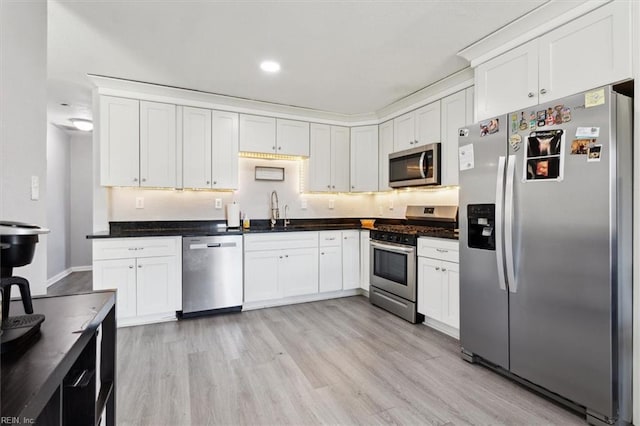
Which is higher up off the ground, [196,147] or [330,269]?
[196,147]

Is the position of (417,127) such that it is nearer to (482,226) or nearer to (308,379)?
(482,226)

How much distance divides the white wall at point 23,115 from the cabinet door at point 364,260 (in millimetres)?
3178

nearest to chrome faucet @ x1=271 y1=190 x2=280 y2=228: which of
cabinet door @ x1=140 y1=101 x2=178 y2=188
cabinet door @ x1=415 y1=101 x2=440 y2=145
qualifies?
cabinet door @ x1=140 y1=101 x2=178 y2=188

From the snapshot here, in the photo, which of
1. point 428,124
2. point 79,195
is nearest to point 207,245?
point 428,124

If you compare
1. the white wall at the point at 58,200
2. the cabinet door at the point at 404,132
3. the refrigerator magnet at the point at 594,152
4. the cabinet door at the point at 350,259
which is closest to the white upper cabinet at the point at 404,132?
the cabinet door at the point at 404,132

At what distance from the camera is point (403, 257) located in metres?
3.45

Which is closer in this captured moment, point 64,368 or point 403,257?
point 64,368

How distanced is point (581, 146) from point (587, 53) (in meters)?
0.60

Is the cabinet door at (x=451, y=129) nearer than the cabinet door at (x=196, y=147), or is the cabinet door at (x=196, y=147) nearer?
the cabinet door at (x=451, y=129)

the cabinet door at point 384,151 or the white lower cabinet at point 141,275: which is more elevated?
the cabinet door at point 384,151

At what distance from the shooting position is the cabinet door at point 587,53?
177 cm

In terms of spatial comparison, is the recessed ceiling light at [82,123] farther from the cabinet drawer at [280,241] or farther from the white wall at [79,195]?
the cabinet drawer at [280,241]

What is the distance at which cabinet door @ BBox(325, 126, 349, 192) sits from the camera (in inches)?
A: 178

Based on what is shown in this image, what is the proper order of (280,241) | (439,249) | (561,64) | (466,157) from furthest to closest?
1. (280,241)
2. (439,249)
3. (466,157)
4. (561,64)
